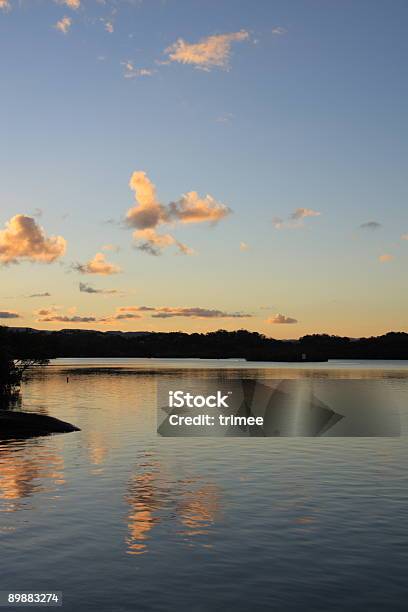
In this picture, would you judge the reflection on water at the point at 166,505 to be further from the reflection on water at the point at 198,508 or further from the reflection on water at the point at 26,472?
the reflection on water at the point at 26,472

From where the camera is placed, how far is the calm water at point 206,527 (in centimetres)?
1933

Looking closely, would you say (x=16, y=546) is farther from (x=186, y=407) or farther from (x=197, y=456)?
(x=186, y=407)

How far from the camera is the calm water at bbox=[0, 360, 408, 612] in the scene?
19328 mm

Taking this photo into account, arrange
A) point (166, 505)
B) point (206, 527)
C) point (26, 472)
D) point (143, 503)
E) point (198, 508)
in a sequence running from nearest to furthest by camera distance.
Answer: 1. point (206, 527)
2. point (198, 508)
3. point (166, 505)
4. point (143, 503)
5. point (26, 472)

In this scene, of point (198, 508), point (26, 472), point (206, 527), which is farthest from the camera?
point (26, 472)

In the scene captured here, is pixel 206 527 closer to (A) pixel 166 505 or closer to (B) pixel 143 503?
(A) pixel 166 505

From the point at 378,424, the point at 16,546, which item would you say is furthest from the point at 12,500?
the point at 378,424

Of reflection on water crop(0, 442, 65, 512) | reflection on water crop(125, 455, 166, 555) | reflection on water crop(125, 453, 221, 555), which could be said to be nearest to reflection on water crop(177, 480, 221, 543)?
reflection on water crop(125, 453, 221, 555)

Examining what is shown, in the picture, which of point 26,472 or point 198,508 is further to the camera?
point 26,472

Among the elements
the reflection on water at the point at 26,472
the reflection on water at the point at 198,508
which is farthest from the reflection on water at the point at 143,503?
the reflection on water at the point at 26,472

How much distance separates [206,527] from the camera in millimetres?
26391

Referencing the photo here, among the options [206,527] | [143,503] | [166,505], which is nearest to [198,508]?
[166,505]

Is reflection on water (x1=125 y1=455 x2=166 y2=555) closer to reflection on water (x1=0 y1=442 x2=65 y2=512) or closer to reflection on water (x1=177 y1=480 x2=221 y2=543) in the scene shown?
reflection on water (x1=177 y1=480 x2=221 y2=543)

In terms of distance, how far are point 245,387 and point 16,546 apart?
11359 centimetres
